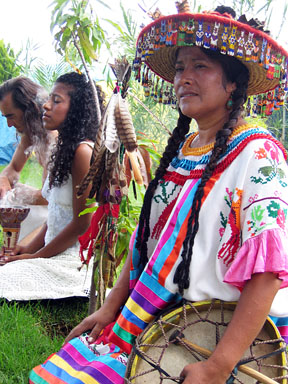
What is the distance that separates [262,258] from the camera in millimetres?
1346

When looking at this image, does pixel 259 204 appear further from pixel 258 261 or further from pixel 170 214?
pixel 170 214

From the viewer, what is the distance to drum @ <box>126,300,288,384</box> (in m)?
1.39

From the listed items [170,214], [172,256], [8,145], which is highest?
[170,214]

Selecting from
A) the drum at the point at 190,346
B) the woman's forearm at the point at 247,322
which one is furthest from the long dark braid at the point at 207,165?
the woman's forearm at the point at 247,322

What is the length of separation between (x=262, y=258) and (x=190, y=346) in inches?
14.7

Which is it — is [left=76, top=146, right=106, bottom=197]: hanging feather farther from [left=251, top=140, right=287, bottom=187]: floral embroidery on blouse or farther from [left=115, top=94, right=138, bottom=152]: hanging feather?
[left=251, top=140, right=287, bottom=187]: floral embroidery on blouse

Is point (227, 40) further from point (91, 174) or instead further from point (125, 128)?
point (91, 174)

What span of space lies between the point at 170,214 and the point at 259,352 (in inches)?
22.8

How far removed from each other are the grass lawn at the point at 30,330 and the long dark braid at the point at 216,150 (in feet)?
4.16

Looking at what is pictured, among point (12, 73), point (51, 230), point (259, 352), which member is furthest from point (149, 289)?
point (12, 73)

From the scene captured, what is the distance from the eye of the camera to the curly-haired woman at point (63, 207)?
2.98 meters

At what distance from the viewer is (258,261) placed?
1344 millimetres

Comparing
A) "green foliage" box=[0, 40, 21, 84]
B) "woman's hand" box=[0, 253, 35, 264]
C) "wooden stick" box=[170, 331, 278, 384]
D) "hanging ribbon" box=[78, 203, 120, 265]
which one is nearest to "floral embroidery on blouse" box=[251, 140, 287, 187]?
"wooden stick" box=[170, 331, 278, 384]

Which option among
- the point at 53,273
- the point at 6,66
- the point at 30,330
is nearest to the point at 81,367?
the point at 30,330
